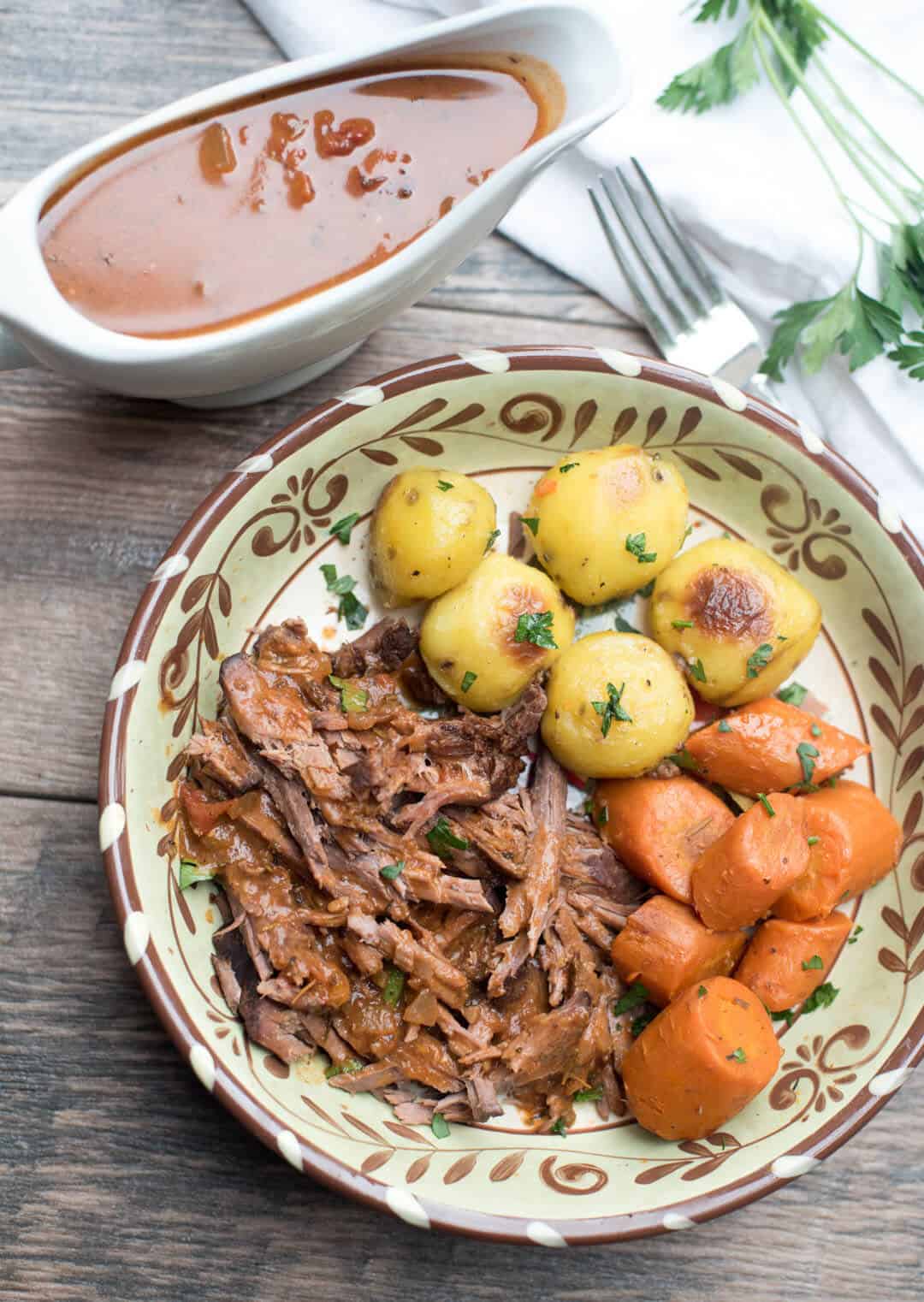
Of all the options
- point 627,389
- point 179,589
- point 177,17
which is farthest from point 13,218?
point 627,389

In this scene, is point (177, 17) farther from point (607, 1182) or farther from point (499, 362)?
point (607, 1182)

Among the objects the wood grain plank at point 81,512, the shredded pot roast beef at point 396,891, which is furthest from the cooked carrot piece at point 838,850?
the wood grain plank at point 81,512

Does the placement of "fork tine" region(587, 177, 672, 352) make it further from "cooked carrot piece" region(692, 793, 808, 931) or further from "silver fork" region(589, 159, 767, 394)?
"cooked carrot piece" region(692, 793, 808, 931)

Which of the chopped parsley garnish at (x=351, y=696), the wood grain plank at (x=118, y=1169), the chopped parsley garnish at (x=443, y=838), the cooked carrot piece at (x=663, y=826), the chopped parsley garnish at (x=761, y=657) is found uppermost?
the chopped parsley garnish at (x=761, y=657)

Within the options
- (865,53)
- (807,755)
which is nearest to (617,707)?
(807,755)

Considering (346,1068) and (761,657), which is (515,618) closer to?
(761,657)

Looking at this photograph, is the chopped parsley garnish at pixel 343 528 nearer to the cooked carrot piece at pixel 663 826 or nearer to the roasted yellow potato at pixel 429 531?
the roasted yellow potato at pixel 429 531
